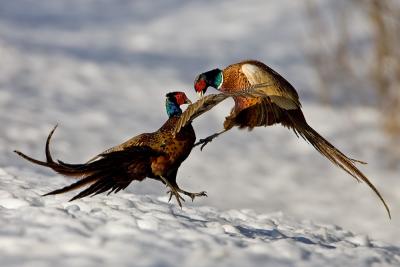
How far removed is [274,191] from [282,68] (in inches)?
153

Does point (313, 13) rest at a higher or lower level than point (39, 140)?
higher

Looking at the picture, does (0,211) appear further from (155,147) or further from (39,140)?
(39,140)

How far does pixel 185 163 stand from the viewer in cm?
755

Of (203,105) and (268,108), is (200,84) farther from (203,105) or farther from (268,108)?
(203,105)

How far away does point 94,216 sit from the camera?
11.7ft

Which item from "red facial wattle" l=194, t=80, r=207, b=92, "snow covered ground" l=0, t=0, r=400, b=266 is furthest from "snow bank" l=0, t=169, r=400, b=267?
"red facial wattle" l=194, t=80, r=207, b=92

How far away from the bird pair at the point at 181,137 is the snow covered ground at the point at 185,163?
7.6 inches

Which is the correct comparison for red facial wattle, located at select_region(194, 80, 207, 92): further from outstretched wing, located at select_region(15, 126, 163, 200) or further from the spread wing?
outstretched wing, located at select_region(15, 126, 163, 200)

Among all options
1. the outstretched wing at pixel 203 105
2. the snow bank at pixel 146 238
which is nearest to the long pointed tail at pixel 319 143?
the snow bank at pixel 146 238

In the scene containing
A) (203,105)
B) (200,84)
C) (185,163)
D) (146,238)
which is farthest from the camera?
(185,163)

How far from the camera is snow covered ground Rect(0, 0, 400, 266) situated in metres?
3.22

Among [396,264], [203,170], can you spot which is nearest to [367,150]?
[203,170]

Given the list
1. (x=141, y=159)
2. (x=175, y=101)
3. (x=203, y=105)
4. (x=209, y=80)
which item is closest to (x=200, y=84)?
(x=209, y=80)

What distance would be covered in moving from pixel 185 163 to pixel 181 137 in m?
3.97
